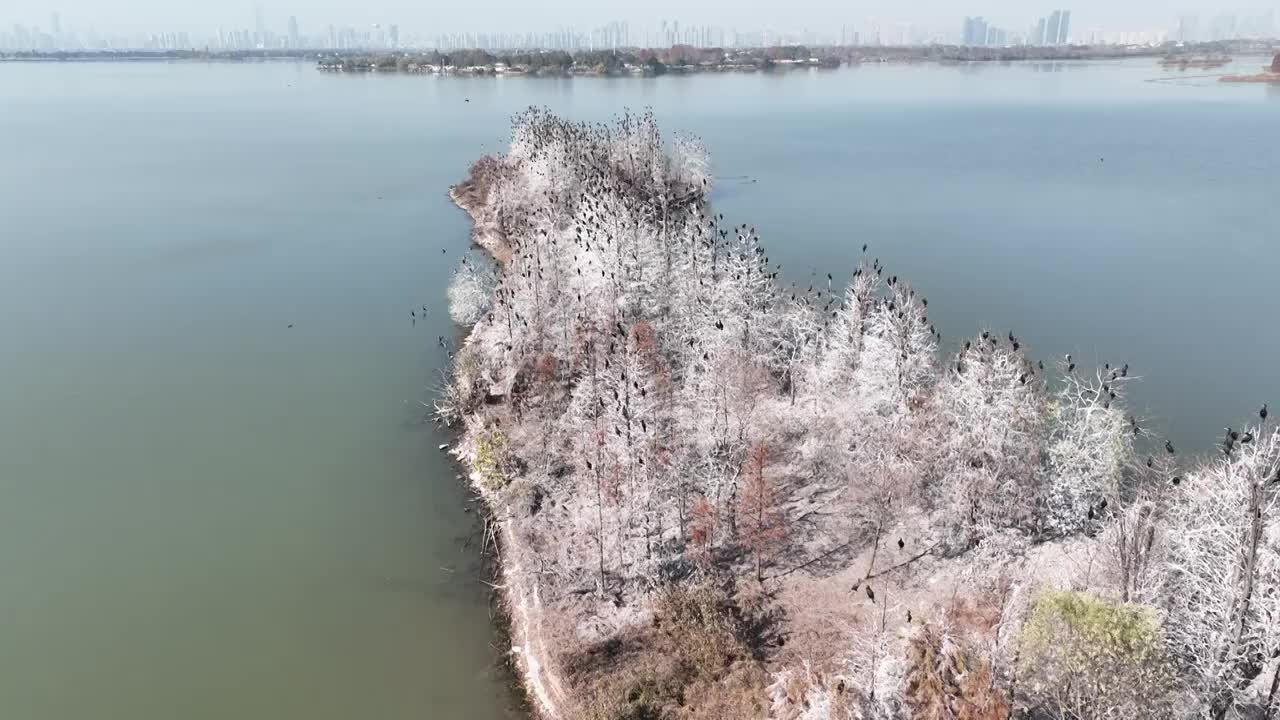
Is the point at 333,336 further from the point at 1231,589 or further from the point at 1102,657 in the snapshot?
the point at 1231,589

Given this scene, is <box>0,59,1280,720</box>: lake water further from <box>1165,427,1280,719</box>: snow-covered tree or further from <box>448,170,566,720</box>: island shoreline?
<box>1165,427,1280,719</box>: snow-covered tree

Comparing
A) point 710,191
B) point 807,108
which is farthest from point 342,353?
point 807,108

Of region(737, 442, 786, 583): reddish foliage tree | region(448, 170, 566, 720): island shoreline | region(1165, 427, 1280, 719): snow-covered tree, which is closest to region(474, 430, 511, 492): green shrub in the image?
region(448, 170, 566, 720): island shoreline

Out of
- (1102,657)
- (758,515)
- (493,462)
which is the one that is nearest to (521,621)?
(493,462)

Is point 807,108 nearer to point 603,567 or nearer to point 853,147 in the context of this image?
point 853,147

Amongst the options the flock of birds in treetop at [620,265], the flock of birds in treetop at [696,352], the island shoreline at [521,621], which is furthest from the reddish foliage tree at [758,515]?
the island shoreline at [521,621]

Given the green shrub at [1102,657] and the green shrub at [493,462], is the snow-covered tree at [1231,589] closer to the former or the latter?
A: the green shrub at [1102,657]
